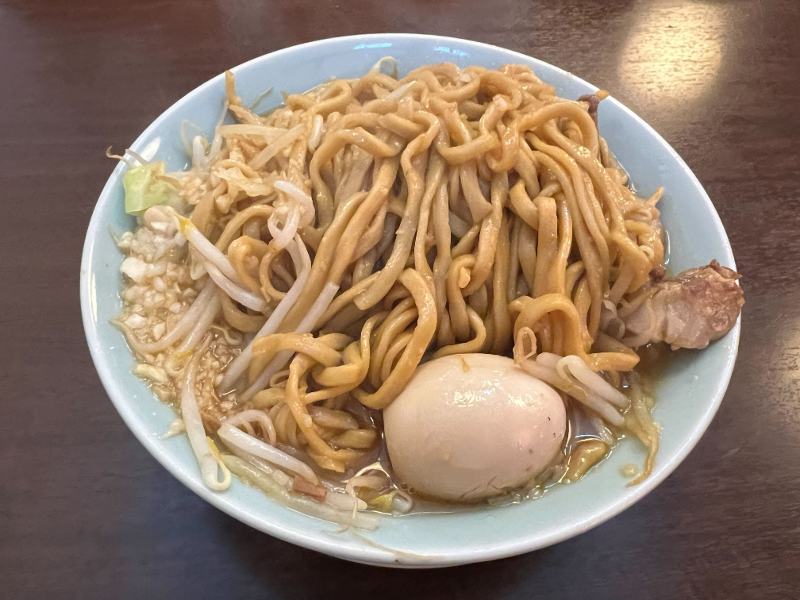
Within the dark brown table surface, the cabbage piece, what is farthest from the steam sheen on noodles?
the dark brown table surface

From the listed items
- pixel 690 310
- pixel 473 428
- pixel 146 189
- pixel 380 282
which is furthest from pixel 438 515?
pixel 146 189

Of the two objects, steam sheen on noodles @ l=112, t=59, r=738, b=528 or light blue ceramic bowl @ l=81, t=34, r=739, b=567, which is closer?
light blue ceramic bowl @ l=81, t=34, r=739, b=567

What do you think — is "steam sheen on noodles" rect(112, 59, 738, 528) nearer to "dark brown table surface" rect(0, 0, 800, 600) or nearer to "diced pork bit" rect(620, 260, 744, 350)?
"diced pork bit" rect(620, 260, 744, 350)

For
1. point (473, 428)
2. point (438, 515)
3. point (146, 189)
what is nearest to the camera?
point (473, 428)

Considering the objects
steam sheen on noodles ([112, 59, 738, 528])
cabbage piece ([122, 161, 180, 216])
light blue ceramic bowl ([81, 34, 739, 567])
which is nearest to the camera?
light blue ceramic bowl ([81, 34, 739, 567])

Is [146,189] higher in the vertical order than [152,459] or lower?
higher

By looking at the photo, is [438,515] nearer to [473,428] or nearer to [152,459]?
[473,428]

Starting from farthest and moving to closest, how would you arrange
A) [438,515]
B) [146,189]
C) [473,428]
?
[146,189]
[438,515]
[473,428]
